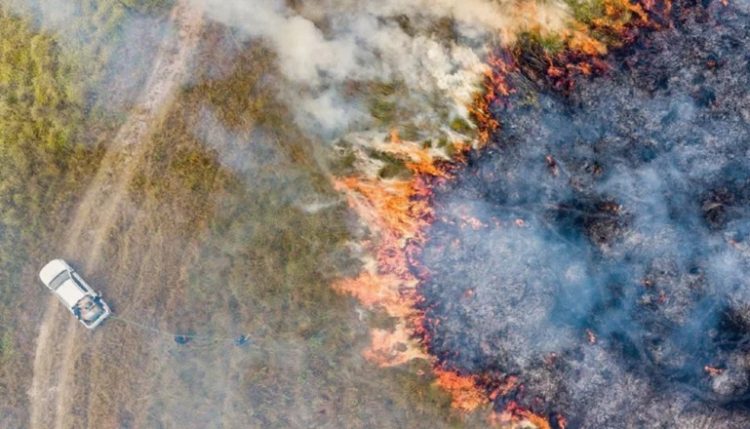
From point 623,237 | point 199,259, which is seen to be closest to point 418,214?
point 623,237

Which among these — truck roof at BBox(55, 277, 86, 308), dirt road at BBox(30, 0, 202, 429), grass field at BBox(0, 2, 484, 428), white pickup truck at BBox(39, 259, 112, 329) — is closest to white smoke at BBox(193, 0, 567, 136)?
grass field at BBox(0, 2, 484, 428)

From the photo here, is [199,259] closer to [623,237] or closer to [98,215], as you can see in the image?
[98,215]

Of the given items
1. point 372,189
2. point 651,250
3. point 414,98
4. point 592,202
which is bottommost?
point 651,250

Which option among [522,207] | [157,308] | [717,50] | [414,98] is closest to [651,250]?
[522,207]

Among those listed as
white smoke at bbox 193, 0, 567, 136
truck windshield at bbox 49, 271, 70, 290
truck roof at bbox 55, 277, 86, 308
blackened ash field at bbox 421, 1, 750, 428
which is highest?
white smoke at bbox 193, 0, 567, 136

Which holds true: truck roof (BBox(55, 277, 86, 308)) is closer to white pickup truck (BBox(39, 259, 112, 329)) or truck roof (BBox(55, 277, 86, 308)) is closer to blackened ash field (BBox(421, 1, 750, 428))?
white pickup truck (BBox(39, 259, 112, 329))

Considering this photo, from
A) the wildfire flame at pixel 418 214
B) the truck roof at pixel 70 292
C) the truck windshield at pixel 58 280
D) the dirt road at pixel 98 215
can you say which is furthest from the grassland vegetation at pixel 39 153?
the wildfire flame at pixel 418 214

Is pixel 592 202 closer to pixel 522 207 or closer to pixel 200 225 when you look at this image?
pixel 522 207
